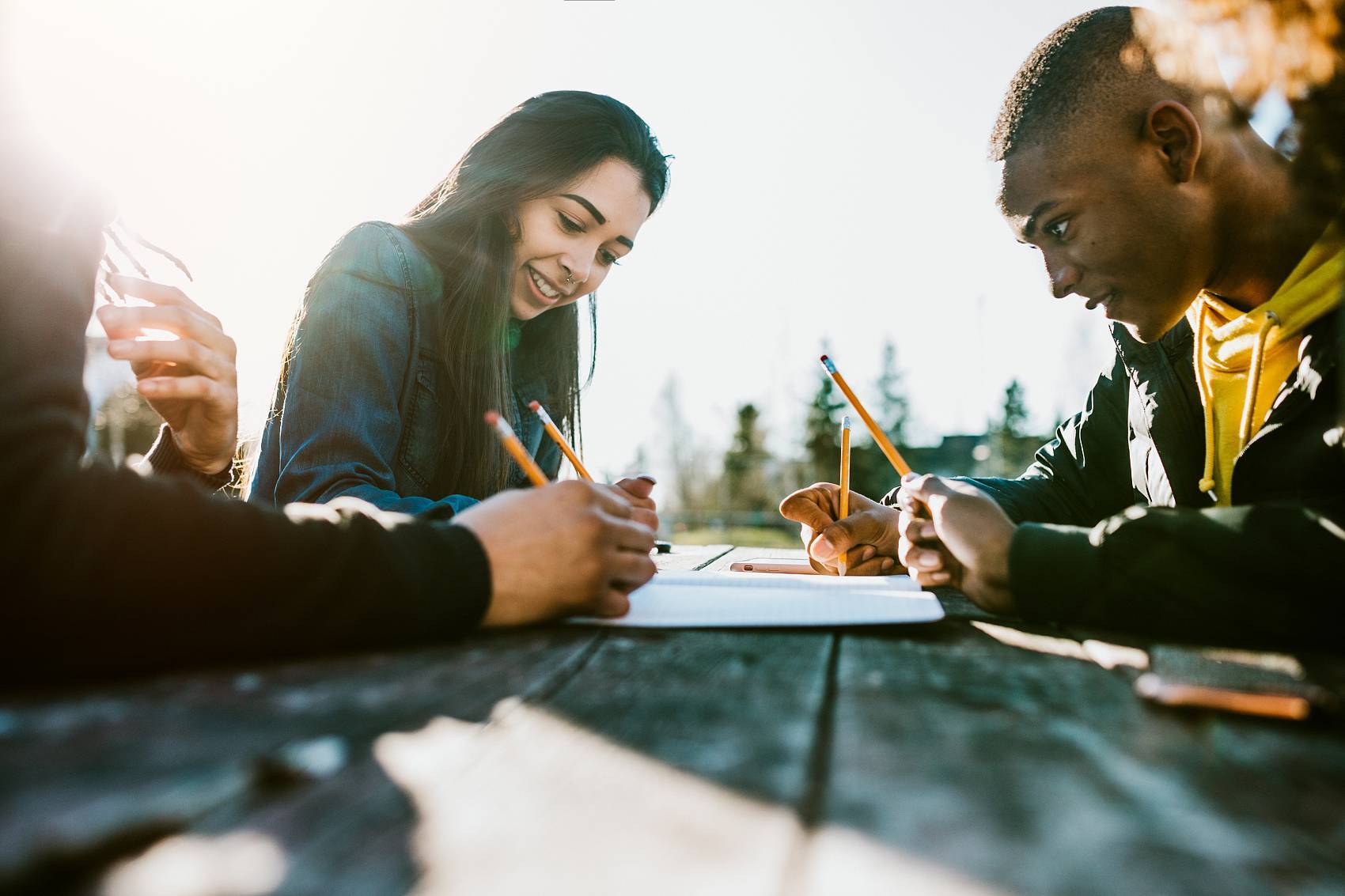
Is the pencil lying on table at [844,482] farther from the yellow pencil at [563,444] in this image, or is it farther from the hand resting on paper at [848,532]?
the yellow pencil at [563,444]

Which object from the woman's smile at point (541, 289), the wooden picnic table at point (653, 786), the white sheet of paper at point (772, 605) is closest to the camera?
the wooden picnic table at point (653, 786)

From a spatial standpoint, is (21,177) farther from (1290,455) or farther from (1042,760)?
(1290,455)

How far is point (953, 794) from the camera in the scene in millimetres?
436

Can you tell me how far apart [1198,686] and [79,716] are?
0.82m

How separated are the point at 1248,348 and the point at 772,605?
975 mm

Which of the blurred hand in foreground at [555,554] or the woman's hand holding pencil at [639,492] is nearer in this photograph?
the blurred hand in foreground at [555,554]

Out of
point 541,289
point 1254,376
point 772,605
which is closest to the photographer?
point 772,605

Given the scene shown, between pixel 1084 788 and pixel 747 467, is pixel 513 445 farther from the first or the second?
pixel 747 467

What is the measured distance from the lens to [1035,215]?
5.31ft

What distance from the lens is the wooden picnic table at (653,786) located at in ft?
1.14

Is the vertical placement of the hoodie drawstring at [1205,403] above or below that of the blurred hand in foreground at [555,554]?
above

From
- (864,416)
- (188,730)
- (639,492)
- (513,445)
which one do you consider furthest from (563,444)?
(188,730)

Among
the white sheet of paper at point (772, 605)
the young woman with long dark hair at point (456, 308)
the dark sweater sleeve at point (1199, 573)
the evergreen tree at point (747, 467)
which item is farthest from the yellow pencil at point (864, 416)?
the evergreen tree at point (747, 467)

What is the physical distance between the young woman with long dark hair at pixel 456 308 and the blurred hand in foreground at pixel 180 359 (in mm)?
138
